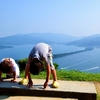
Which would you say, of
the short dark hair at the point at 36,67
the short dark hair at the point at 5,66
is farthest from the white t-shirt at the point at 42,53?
the short dark hair at the point at 5,66

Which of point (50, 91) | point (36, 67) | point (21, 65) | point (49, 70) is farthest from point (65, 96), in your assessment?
point (21, 65)

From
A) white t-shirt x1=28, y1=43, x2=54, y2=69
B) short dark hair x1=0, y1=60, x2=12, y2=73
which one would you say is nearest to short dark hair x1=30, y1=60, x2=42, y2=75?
white t-shirt x1=28, y1=43, x2=54, y2=69

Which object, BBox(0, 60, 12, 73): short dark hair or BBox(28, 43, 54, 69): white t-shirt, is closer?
BBox(28, 43, 54, 69): white t-shirt

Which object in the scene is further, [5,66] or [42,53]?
[5,66]

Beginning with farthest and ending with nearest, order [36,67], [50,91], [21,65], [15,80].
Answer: [21,65] < [15,80] < [50,91] < [36,67]

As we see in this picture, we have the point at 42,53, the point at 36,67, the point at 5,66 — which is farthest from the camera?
the point at 5,66

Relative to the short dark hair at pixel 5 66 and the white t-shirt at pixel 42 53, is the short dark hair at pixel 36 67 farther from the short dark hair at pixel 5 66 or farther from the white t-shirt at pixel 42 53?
the short dark hair at pixel 5 66

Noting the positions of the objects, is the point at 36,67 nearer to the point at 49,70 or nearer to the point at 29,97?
the point at 49,70

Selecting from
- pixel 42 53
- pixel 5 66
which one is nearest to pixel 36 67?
pixel 42 53

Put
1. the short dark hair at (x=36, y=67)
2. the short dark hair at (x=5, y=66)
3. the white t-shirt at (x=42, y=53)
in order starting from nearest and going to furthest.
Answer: the short dark hair at (x=36, y=67)
the white t-shirt at (x=42, y=53)
the short dark hair at (x=5, y=66)

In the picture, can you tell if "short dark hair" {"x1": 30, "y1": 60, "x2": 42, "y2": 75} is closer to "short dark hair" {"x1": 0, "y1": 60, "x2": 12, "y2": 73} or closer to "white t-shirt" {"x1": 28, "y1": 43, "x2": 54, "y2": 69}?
"white t-shirt" {"x1": 28, "y1": 43, "x2": 54, "y2": 69}

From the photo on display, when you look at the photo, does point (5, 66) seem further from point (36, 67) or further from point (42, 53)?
point (36, 67)

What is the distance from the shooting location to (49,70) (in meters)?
5.14

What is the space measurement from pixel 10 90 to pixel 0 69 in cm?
57
